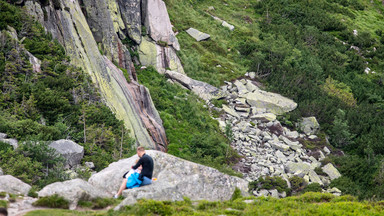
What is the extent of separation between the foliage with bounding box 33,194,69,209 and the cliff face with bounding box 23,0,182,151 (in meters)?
13.0

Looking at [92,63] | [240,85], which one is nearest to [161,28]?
[240,85]

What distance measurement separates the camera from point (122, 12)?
34344mm

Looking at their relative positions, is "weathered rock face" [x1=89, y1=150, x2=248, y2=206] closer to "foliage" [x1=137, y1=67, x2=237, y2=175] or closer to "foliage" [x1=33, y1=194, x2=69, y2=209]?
"foliage" [x1=33, y1=194, x2=69, y2=209]

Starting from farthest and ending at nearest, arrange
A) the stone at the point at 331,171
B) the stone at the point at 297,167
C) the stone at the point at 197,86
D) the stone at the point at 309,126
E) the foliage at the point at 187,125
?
the stone at the point at 309,126 < the stone at the point at 197,86 < the stone at the point at 331,171 < the stone at the point at 297,167 < the foliage at the point at 187,125

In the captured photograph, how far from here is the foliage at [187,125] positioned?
26016mm

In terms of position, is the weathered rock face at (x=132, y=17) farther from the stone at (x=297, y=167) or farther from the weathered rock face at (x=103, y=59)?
the stone at (x=297, y=167)

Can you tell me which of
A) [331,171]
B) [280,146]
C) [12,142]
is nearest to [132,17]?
[280,146]

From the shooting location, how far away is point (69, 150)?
53.0 feet

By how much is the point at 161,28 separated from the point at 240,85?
35.2 feet

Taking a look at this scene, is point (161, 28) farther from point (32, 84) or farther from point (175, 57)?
point (32, 84)

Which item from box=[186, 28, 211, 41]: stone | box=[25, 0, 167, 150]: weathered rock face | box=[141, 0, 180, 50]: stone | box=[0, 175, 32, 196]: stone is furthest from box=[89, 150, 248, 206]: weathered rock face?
box=[186, 28, 211, 41]: stone

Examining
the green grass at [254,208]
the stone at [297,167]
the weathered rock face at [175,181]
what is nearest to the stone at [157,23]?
the stone at [297,167]

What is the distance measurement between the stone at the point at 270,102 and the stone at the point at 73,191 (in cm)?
2830

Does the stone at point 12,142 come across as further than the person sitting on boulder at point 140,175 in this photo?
Yes
